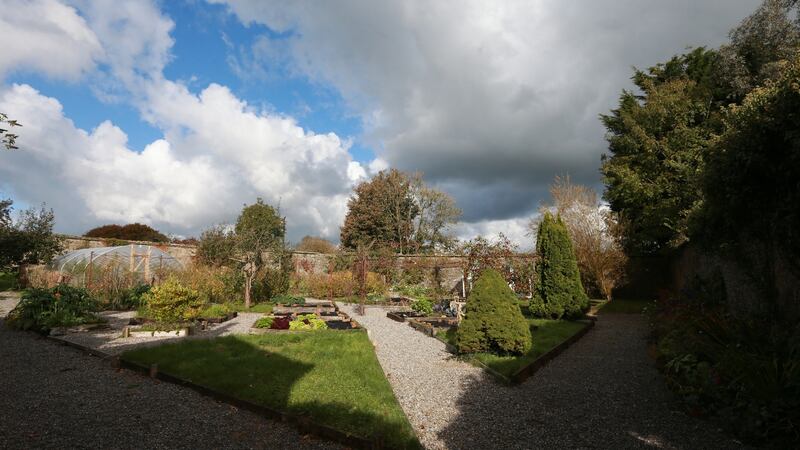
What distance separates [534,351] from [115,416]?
6473mm

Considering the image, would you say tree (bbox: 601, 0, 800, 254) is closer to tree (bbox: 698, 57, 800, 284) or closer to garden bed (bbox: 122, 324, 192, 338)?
tree (bbox: 698, 57, 800, 284)

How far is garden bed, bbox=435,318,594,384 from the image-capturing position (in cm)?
635

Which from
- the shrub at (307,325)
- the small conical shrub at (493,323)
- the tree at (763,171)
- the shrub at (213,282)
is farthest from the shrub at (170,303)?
the tree at (763,171)

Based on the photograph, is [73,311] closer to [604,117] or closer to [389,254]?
[389,254]

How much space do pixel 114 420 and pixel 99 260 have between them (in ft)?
51.6

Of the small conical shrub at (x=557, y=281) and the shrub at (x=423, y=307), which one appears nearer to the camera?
the small conical shrub at (x=557, y=281)

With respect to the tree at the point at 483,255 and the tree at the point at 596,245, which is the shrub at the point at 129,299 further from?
the tree at the point at 596,245

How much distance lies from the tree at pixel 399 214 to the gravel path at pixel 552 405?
2625 cm

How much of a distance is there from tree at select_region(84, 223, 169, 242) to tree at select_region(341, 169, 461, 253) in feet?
57.8

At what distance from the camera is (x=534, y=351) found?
7707 mm

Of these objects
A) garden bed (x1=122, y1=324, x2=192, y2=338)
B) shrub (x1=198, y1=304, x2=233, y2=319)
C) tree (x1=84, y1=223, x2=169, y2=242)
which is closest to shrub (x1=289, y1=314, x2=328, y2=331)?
garden bed (x1=122, y1=324, x2=192, y2=338)

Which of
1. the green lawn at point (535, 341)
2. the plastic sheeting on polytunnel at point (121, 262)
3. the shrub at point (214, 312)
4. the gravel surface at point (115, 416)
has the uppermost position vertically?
the plastic sheeting on polytunnel at point (121, 262)

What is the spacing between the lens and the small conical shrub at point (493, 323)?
23.8ft

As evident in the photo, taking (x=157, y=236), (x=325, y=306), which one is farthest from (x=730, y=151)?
(x=157, y=236)
